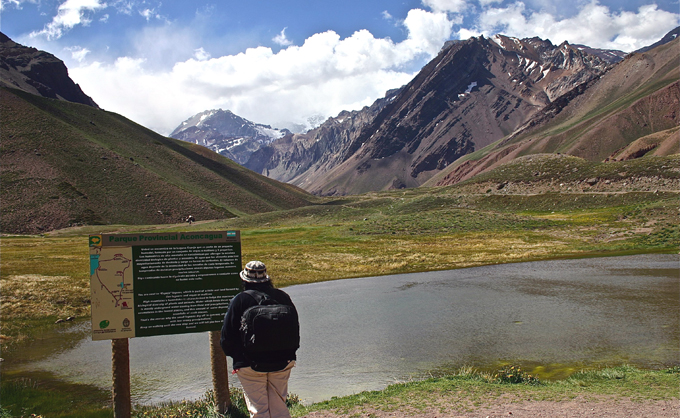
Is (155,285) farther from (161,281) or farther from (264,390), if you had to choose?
(264,390)

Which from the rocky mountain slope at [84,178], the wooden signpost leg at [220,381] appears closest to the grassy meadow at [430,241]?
the wooden signpost leg at [220,381]

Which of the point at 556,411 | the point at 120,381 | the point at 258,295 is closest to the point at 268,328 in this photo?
the point at 258,295

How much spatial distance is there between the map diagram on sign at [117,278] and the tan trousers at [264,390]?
12.4 feet

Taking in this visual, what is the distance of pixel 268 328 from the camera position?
7.20 meters

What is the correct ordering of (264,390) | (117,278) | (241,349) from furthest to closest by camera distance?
(117,278) < (264,390) < (241,349)

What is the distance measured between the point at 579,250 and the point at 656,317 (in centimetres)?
3026

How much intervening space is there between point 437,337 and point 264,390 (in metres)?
12.1

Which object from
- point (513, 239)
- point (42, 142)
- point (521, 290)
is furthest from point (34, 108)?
point (521, 290)

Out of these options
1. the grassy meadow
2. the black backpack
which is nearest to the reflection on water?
the grassy meadow

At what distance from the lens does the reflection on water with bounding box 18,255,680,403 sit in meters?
14.9

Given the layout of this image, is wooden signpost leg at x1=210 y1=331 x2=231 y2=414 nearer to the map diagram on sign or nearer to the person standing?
the map diagram on sign

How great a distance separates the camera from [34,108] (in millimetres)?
166750

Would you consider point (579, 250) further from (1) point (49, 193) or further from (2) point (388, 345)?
(1) point (49, 193)

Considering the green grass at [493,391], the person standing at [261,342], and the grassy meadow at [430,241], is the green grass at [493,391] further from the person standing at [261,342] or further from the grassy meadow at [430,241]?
the grassy meadow at [430,241]
